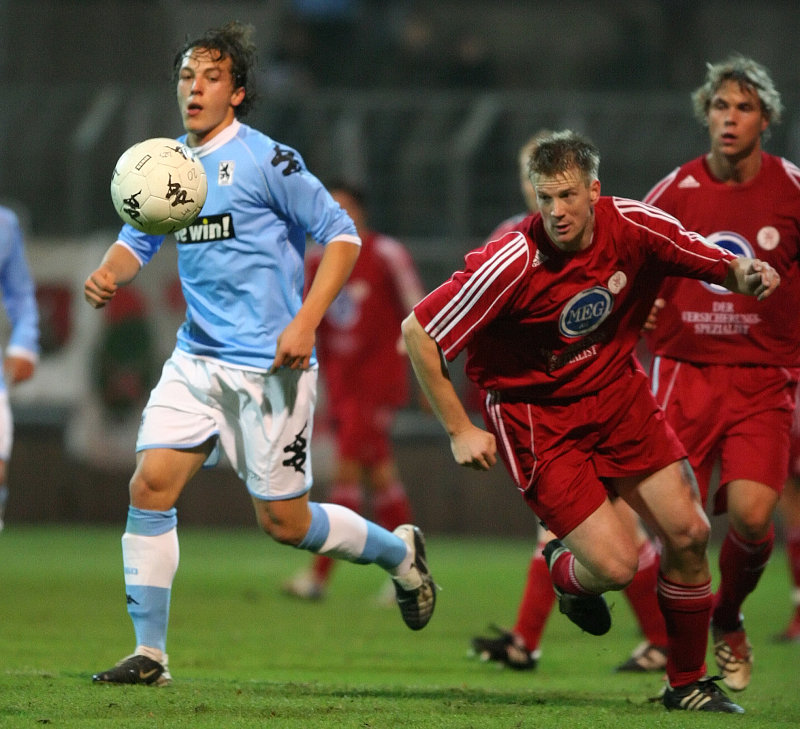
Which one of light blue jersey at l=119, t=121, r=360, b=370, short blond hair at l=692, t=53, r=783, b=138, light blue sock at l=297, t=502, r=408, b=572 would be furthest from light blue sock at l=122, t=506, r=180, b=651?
short blond hair at l=692, t=53, r=783, b=138

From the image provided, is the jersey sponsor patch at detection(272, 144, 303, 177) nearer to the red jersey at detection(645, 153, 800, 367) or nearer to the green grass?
the red jersey at detection(645, 153, 800, 367)

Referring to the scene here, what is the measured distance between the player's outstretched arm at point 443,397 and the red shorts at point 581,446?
0.31m

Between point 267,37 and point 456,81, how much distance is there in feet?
8.34

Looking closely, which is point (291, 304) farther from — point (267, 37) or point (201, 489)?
point (267, 37)

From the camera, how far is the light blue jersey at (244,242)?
17.5 ft

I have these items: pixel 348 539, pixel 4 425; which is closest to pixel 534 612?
Result: pixel 348 539

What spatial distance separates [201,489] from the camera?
12.6 m

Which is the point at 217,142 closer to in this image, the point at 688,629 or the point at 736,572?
the point at 688,629

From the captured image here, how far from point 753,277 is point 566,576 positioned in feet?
4.15

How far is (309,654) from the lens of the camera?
A: 6637mm

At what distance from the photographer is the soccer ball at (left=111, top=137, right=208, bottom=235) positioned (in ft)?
16.4

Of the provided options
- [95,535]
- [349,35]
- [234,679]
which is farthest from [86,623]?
[349,35]

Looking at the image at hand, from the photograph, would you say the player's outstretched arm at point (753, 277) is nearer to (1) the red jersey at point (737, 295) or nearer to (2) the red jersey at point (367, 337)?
(1) the red jersey at point (737, 295)

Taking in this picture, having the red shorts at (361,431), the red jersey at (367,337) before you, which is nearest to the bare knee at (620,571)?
the red shorts at (361,431)
